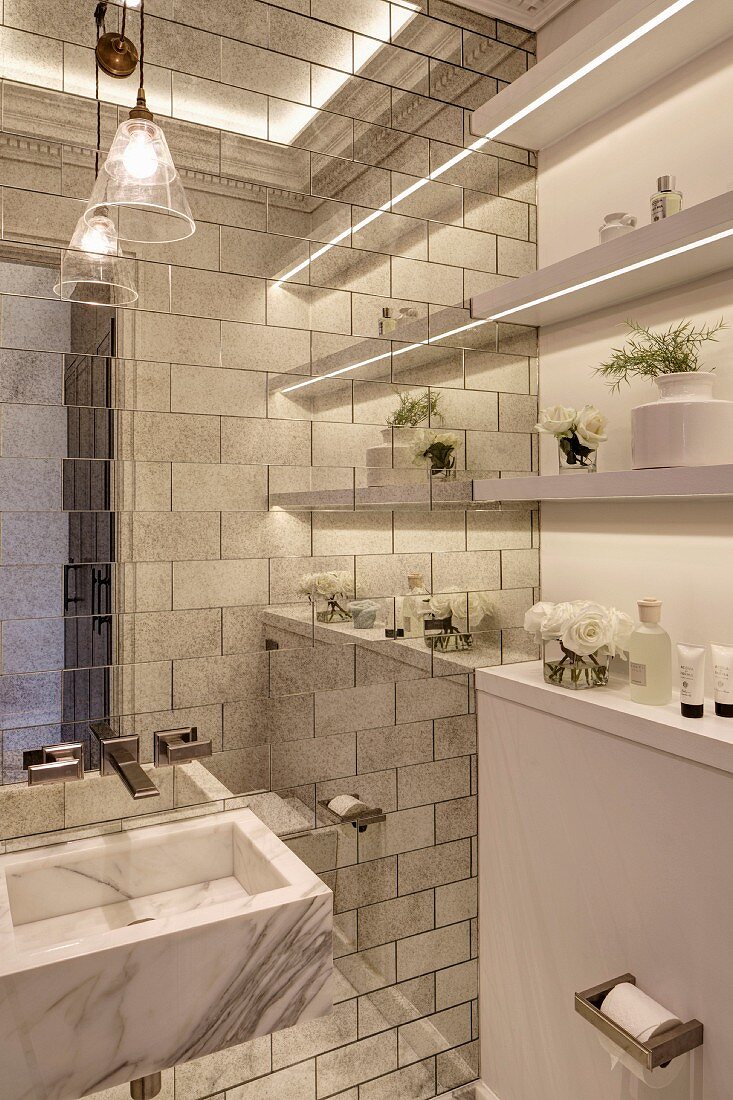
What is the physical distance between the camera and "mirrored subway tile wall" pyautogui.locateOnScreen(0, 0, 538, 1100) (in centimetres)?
130

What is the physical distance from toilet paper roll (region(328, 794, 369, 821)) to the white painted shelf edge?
329 mm

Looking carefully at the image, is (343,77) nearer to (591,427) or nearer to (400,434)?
(400,434)

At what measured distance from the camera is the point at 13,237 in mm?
1278

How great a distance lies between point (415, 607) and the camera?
65.2 inches

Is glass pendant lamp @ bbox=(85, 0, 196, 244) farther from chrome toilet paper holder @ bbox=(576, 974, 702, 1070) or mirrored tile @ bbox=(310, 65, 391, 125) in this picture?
chrome toilet paper holder @ bbox=(576, 974, 702, 1070)

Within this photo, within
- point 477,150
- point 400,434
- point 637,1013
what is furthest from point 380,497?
point 637,1013

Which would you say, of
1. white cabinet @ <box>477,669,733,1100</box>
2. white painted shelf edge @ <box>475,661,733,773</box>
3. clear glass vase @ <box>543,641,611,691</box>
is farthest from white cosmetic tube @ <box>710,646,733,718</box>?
clear glass vase @ <box>543,641,611,691</box>

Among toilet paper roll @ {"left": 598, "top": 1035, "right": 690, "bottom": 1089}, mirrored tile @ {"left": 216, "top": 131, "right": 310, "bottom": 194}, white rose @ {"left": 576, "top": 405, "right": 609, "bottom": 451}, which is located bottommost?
toilet paper roll @ {"left": 598, "top": 1035, "right": 690, "bottom": 1089}

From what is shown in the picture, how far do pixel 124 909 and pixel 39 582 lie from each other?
0.60 meters

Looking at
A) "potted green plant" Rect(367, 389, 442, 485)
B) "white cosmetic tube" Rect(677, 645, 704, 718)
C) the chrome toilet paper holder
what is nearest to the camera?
the chrome toilet paper holder

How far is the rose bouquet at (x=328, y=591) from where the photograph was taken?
5.03 ft

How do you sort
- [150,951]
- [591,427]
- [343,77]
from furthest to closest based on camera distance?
[343,77], [591,427], [150,951]

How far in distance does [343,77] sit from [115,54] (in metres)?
0.56

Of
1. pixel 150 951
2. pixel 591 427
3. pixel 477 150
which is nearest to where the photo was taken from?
pixel 150 951
